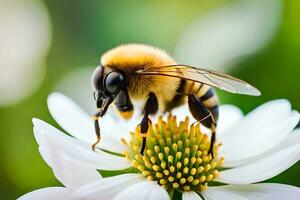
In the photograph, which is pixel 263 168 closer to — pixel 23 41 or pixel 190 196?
pixel 190 196

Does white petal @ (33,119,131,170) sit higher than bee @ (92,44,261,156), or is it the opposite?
bee @ (92,44,261,156)

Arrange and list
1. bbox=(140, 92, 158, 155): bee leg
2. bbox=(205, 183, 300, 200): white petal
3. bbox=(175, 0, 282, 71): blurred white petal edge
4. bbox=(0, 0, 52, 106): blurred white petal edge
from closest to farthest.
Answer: bbox=(205, 183, 300, 200): white petal → bbox=(140, 92, 158, 155): bee leg → bbox=(175, 0, 282, 71): blurred white petal edge → bbox=(0, 0, 52, 106): blurred white petal edge

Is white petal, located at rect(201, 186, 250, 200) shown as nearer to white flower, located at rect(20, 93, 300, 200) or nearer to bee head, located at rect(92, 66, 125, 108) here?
white flower, located at rect(20, 93, 300, 200)

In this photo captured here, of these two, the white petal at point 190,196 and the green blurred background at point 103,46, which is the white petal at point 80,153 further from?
the green blurred background at point 103,46

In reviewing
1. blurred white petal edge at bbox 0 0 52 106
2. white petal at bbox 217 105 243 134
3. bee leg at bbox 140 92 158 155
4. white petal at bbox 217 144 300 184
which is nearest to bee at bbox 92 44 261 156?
bee leg at bbox 140 92 158 155

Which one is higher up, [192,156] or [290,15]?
[290,15]

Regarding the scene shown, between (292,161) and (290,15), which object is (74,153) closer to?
(292,161)

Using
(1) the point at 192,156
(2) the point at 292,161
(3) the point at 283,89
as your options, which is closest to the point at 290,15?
(3) the point at 283,89
